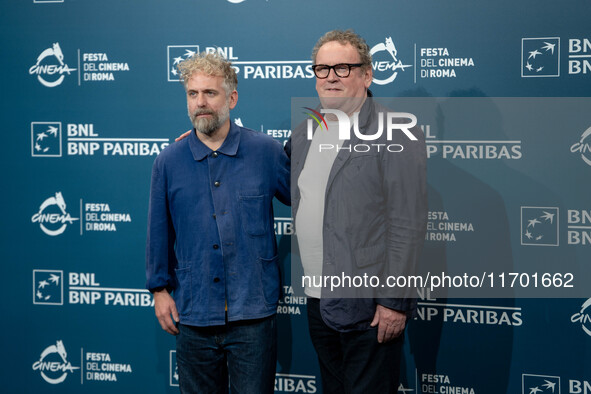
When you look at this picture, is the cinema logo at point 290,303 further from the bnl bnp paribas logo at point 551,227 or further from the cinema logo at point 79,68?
the cinema logo at point 79,68

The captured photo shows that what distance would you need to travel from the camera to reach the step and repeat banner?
250cm

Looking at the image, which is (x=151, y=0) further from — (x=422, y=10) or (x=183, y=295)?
(x=183, y=295)

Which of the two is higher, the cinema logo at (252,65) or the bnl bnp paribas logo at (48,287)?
the cinema logo at (252,65)

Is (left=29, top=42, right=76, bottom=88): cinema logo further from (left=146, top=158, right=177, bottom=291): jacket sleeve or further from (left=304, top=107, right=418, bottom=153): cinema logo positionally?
(left=304, top=107, right=418, bottom=153): cinema logo

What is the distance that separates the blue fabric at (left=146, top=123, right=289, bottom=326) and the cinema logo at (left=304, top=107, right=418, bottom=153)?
0.25m

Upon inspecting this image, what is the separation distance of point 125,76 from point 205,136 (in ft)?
3.24

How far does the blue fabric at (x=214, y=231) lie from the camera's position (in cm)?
209

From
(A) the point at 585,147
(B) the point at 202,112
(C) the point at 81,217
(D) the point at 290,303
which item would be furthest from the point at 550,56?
(C) the point at 81,217

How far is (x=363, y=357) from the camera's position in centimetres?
202


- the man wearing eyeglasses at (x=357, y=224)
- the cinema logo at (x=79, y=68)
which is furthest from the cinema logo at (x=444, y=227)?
the cinema logo at (x=79, y=68)

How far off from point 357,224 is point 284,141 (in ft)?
2.82

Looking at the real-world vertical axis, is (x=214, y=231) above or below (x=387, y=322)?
above

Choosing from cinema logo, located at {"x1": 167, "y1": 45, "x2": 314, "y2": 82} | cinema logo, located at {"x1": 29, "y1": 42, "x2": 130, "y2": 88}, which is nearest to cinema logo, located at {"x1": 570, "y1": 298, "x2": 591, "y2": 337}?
cinema logo, located at {"x1": 167, "y1": 45, "x2": 314, "y2": 82}

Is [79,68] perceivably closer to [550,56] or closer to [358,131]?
[358,131]
